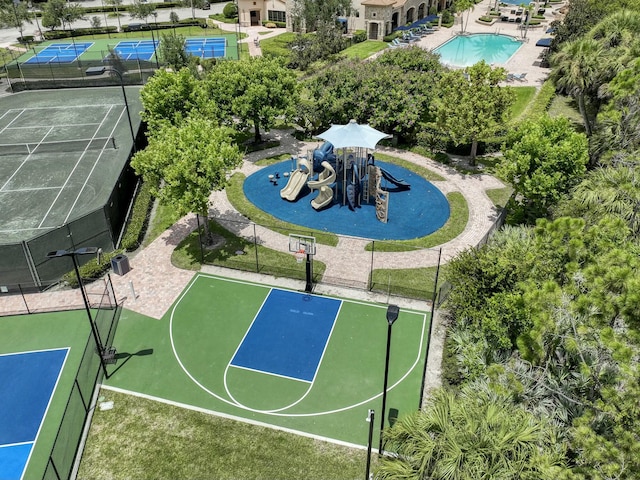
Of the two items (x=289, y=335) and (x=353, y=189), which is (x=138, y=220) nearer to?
(x=289, y=335)

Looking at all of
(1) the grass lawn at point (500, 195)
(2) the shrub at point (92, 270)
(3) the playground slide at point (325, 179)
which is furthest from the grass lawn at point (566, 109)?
(2) the shrub at point (92, 270)

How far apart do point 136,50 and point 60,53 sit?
10123 millimetres

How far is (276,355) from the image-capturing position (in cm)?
2305

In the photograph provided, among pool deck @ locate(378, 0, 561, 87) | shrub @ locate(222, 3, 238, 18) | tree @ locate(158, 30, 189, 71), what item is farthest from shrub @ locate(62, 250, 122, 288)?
shrub @ locate(222, 3, 238, 18)

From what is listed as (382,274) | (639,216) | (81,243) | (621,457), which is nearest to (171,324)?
(81,243)

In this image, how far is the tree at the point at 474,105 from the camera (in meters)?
35.8

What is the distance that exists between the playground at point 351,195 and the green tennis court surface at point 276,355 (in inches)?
289

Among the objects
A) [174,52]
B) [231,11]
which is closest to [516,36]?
[231,11]

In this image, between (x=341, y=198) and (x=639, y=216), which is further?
(x=341, y=198)

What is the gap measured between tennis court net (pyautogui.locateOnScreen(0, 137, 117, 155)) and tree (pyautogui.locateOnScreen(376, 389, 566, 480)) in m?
31.9

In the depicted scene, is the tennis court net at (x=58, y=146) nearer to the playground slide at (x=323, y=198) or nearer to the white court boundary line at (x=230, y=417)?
the playground slide at (x=323, y=198)

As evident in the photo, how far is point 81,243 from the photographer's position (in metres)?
27.1

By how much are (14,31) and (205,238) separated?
7886 cm

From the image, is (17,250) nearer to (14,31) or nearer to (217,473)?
(217,473)
